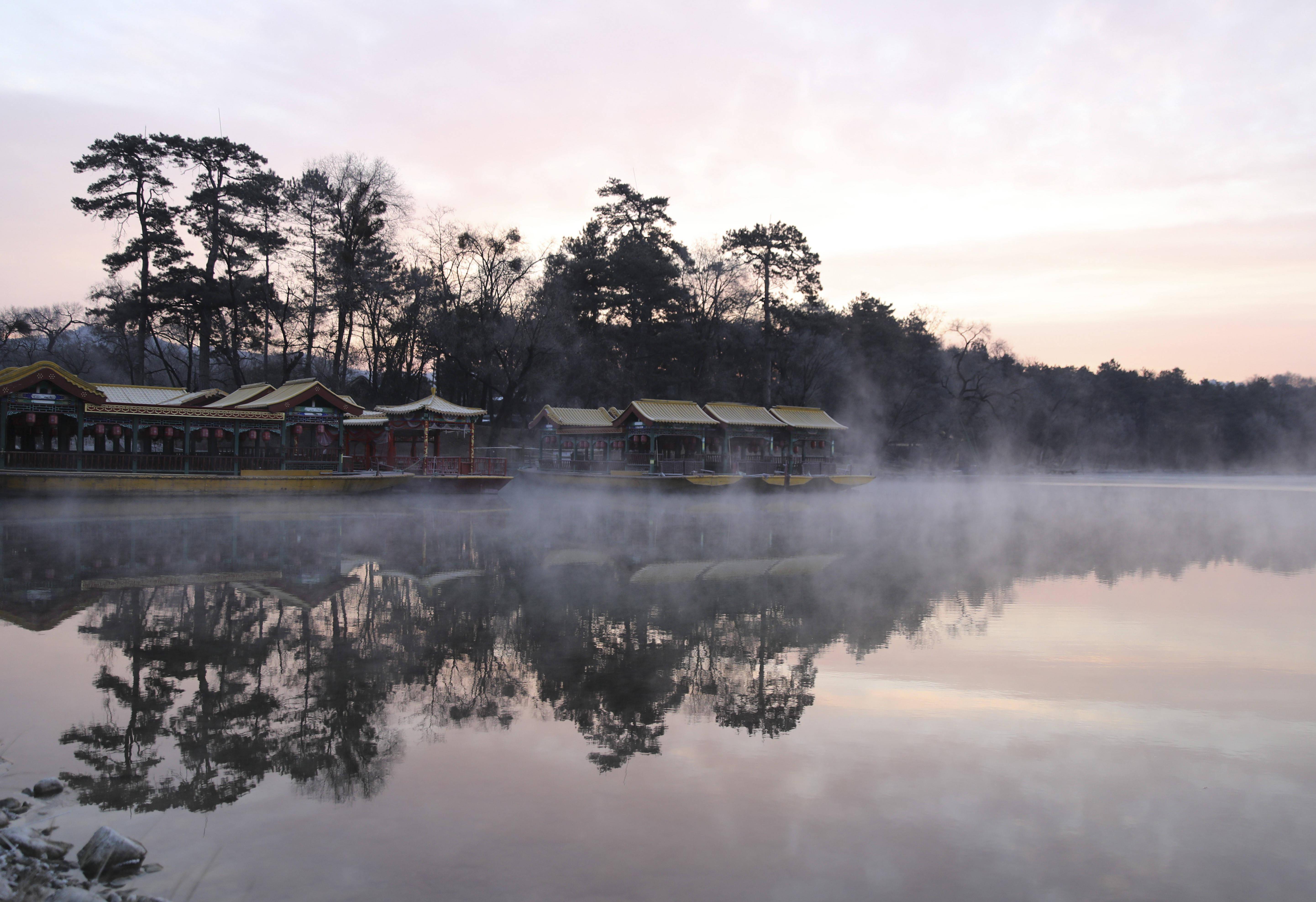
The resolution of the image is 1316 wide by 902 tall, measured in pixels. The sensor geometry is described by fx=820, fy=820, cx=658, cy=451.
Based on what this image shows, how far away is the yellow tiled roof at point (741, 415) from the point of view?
37.4 m

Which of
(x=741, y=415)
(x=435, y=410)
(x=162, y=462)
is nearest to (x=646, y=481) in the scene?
(x=741, y=415)

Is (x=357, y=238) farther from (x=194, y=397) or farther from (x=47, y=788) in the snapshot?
(x=47, y=788)

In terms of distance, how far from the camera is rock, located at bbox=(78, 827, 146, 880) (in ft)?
14.1

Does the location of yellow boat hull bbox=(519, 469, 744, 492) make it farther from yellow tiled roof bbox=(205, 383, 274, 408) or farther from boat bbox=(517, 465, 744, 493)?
yellow tiled roof bbox=(205, 383, 274, 408)

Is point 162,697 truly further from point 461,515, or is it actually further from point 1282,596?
point 461,515

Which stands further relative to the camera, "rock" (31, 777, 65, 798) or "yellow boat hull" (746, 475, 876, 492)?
"yellow boat hull" (746, 475, 876, 492)

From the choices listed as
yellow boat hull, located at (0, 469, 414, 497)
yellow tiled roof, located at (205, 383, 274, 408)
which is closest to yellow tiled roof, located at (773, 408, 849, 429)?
yellow boat hull, located at (0, 469, 414, 497)

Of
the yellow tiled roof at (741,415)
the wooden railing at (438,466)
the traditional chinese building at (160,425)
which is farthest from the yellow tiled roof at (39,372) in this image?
the yellow tiled roof at (741,415)

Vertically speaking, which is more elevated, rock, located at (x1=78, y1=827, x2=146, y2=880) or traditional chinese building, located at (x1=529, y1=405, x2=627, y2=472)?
traditional chinese building, located at (x1=529, y1=405, x2=627, y2=472)

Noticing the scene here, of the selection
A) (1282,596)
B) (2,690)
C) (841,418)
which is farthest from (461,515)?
(841,418)

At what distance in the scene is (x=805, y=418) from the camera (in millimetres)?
40031

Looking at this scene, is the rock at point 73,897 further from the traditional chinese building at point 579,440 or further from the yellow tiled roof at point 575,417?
the yellow tiled roof at point 575,417

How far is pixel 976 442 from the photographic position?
62.7 m

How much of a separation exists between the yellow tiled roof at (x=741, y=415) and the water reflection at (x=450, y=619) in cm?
1505
